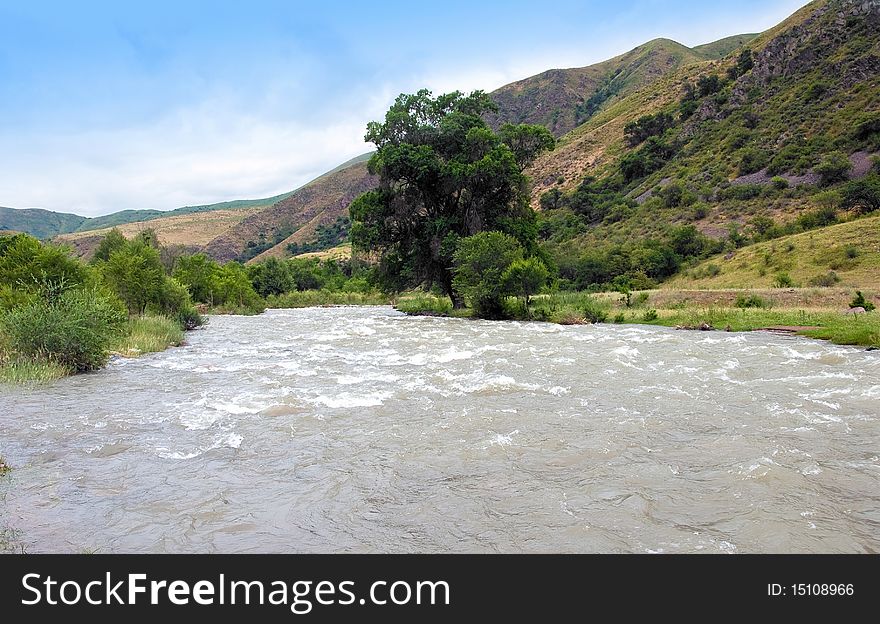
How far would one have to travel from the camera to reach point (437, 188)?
43000 mm

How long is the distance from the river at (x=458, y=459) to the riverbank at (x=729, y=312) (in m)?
4.55

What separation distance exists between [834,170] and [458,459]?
59.1 metres

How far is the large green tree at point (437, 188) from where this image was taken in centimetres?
3991

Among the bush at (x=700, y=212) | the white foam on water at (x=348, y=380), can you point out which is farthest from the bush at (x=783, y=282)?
the white foam on water at (x=348, y=380)

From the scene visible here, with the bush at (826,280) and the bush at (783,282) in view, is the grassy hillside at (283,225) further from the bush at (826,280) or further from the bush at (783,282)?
the bush at (826,280)

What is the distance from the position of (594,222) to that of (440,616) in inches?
2887

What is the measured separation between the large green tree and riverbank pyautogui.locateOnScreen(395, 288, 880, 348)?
6.41m

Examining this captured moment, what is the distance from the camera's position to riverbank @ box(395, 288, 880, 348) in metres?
19.0

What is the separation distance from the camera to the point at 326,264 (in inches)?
4176

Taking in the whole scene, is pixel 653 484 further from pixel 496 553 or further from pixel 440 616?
pixel 440 616

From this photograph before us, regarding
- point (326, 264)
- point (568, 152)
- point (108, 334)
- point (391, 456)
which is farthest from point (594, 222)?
point (391, 456)

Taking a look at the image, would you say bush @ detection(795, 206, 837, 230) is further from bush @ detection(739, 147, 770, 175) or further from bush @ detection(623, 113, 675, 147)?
bush @ detection(623, 113, 675, 147)

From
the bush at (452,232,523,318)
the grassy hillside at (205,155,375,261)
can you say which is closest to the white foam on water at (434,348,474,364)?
the bush at (452,232,523,318)

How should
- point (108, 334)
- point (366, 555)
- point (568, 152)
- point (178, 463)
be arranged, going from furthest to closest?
point (568, 152)
point (108, 334)
point (178, 463)
point (366, 555)
